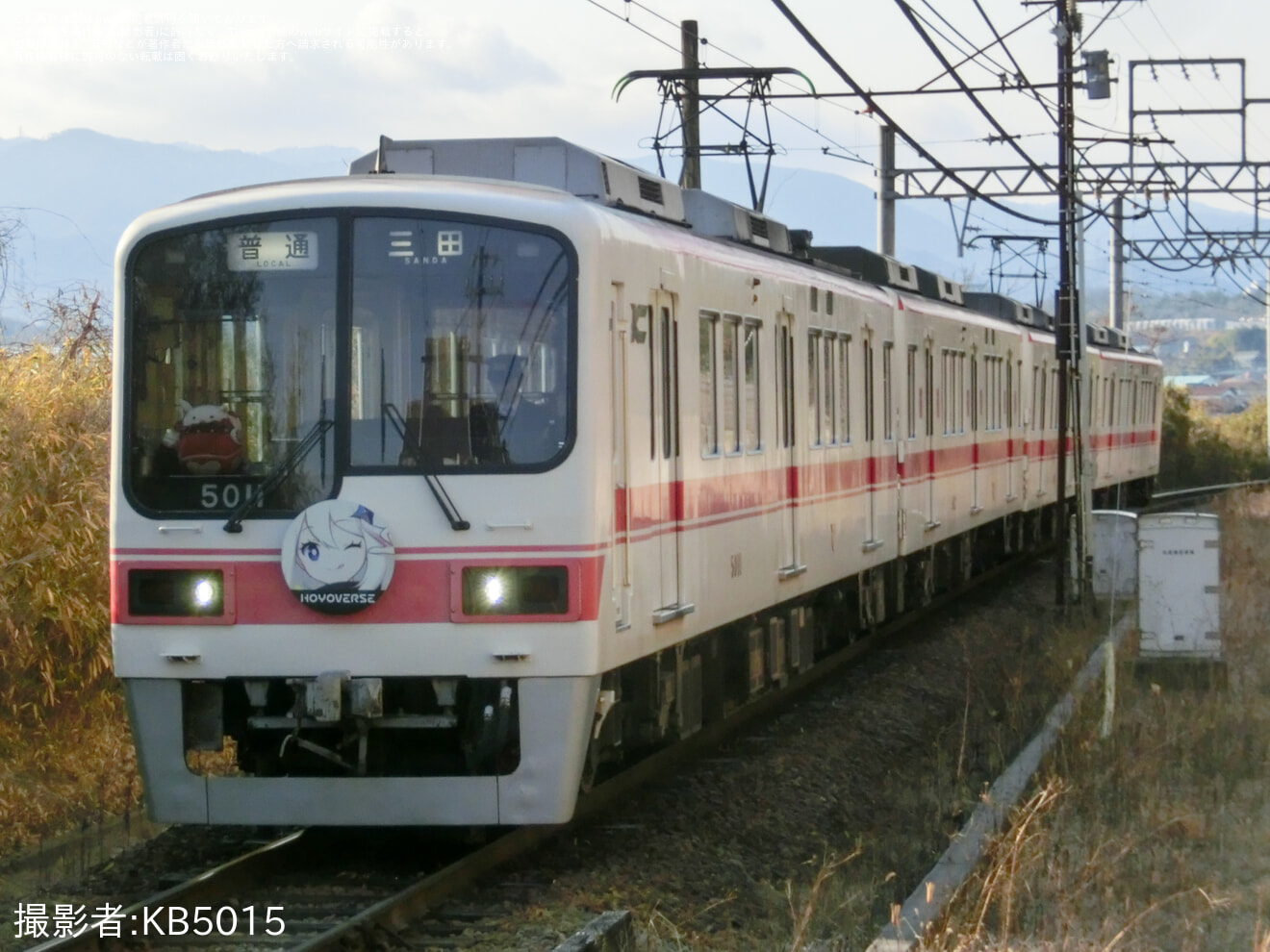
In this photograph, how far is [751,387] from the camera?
10.2 m

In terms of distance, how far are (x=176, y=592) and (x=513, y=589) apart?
1.31m

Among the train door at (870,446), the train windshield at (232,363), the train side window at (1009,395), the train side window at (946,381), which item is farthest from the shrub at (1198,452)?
the train windshield at (232,363)

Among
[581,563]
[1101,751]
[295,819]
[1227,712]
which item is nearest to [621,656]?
[581,563]

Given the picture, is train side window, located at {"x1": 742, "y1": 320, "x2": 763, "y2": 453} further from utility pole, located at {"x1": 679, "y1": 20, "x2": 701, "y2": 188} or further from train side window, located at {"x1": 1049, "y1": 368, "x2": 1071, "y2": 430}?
train side window, located at {"x1": 1049, "y1": 368, "x2": 1071, "y2": 430}

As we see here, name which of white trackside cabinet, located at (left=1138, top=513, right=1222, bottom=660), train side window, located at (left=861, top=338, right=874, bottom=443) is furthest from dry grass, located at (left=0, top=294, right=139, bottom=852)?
white trackside cabinet, located at (left=1138, top=513, right=1222, bottom=660)

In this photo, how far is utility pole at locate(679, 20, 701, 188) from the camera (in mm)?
16906

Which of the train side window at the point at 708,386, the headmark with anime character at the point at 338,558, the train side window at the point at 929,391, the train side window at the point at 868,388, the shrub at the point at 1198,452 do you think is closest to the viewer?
the headmark with anime character at the point at 338,558

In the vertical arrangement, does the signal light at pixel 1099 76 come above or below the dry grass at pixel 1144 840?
above

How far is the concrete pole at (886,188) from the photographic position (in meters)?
24.4

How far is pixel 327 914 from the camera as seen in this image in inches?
273

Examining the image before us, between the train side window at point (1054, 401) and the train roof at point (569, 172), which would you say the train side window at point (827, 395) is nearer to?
the train roof at point (569, 172)

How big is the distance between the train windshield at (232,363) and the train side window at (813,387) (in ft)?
15.2

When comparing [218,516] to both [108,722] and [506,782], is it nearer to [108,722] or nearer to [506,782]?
[506,782]

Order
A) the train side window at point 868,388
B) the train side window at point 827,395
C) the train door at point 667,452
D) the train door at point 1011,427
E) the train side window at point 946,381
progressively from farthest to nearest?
the train door at point 1011,427 < the train side window at point 946,381 < the train side window at point 868,388 < the train side window at point 827,395 < the train door at point 667,452
